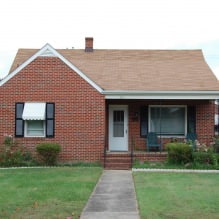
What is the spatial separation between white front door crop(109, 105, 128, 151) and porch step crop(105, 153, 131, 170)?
6.59ft

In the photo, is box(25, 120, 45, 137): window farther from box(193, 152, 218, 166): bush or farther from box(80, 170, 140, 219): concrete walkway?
box(193, 152, 218, 166): bush

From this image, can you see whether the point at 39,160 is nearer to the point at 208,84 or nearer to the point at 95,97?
the point at 95,97

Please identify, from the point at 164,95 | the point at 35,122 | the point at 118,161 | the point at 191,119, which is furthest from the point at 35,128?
the point at 191,119

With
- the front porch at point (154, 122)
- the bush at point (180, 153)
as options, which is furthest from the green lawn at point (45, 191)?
the front porch at point (154, 122)

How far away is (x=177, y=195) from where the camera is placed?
1150cm

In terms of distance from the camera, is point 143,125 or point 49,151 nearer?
point 49,151

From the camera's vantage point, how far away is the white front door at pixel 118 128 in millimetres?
21578

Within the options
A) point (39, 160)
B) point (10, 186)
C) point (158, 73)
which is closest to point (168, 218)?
point (10, 186)

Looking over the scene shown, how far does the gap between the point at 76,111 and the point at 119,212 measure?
1052 centimetres

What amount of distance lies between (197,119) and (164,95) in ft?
7.87

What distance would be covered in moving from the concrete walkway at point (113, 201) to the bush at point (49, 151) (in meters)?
4.13

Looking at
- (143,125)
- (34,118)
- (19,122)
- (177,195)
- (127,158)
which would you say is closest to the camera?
(177,195)

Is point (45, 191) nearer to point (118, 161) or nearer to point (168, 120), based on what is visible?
point (118, 161)

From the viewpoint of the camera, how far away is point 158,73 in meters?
22.2
